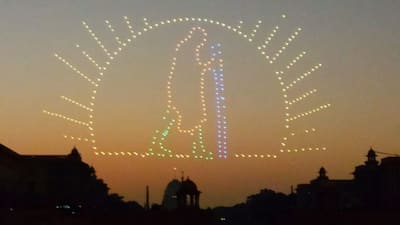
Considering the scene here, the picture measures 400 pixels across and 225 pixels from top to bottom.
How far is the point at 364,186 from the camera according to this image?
273 feet

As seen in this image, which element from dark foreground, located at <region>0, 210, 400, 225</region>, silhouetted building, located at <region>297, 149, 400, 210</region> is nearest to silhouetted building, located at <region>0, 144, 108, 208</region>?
dark foreground, located at <region>0, 210, 400, 225</region>

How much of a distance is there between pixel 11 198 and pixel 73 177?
100.0ft

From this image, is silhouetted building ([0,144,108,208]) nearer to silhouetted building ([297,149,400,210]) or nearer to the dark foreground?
the dark foreground

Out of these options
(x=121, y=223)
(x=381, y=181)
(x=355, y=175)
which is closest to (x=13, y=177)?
(x=121, y=223)

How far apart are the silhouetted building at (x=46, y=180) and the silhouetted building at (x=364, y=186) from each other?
20623 mm

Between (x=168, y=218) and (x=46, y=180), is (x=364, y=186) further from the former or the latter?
(x=168, y=218)

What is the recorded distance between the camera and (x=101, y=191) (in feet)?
320

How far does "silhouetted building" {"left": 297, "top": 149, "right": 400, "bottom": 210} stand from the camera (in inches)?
2484

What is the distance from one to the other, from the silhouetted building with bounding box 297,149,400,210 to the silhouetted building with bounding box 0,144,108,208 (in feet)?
67.7

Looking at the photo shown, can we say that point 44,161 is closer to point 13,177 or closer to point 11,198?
point 13,177

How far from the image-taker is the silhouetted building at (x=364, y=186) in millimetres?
A: 63094

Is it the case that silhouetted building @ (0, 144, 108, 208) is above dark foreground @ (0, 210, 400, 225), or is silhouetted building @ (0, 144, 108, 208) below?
above

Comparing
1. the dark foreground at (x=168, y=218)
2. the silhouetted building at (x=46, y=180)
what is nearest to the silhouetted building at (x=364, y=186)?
the dark foreground at (x=168, y=218)

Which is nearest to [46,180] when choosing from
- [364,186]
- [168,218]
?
[168,218]
